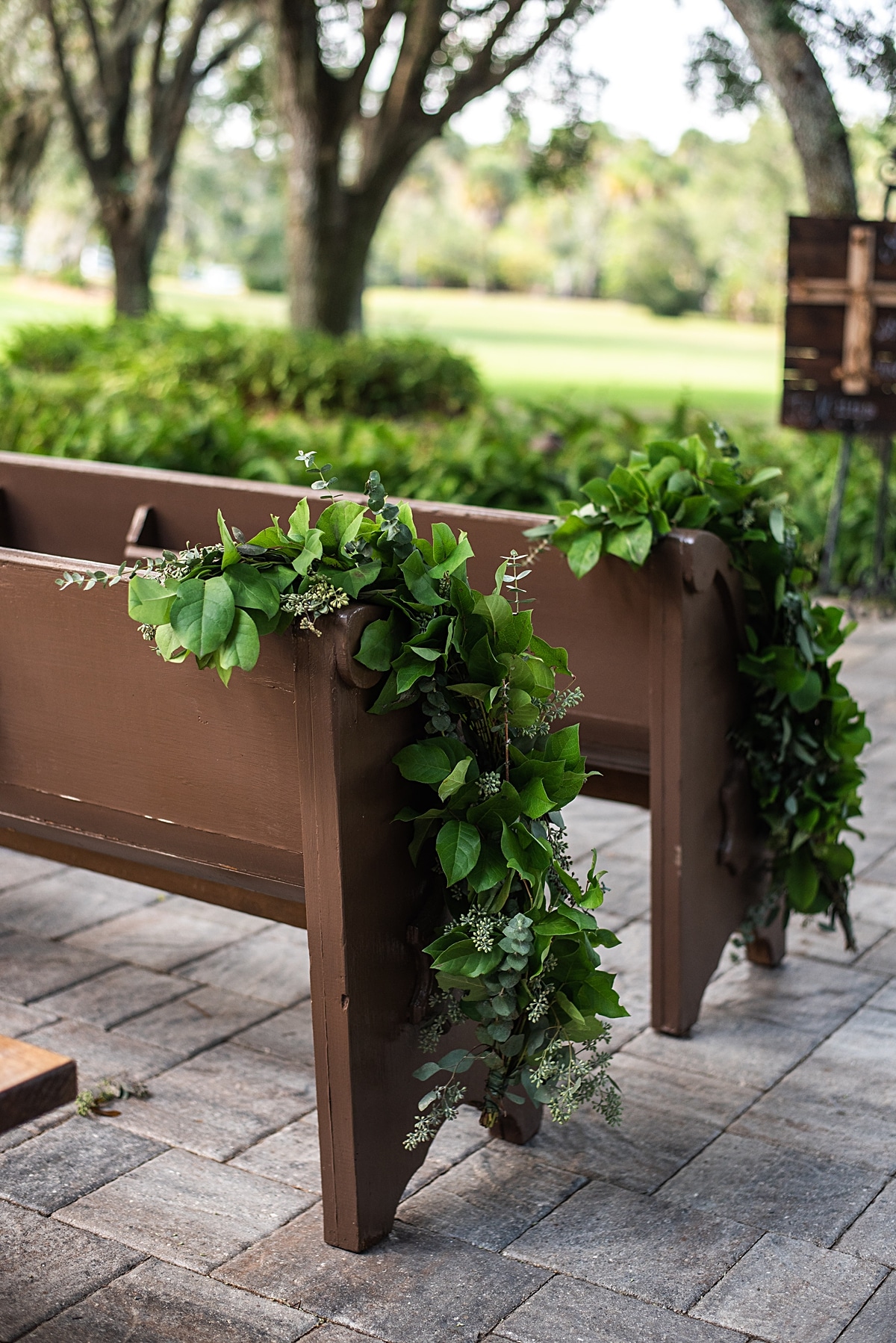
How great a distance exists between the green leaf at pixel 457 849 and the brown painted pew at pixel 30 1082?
24.5 inches

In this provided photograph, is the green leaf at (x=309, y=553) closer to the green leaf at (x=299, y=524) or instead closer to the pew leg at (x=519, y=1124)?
the green leaf at (x=299, y=524)

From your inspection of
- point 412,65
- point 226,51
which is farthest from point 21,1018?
point 226,51

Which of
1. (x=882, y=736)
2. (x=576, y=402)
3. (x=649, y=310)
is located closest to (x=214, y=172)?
(x=649, y=310)

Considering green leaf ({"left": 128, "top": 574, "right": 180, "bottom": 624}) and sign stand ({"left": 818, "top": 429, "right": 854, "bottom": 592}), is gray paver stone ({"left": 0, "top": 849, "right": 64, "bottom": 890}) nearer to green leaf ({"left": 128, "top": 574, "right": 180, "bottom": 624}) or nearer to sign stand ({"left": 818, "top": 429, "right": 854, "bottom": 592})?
green leaf ({"left": 128, "top": 574, "right": 180, "bottom": 624})

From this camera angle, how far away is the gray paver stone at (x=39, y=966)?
3.19 metres

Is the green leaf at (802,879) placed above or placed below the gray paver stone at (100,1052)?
above

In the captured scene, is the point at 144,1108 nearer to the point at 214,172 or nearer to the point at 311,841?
the point at 311,841

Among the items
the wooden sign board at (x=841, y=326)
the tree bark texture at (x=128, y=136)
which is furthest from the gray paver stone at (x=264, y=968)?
the tree bark texture at (x=128, y=136)

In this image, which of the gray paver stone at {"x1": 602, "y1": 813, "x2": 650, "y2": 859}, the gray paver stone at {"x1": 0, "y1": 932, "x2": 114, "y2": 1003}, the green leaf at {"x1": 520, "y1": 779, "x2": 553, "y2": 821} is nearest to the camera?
the green leaf at {"x1": 520, "y1": 779, "x2": 553, "y2": 821}

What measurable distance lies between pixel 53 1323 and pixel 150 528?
7.00ft

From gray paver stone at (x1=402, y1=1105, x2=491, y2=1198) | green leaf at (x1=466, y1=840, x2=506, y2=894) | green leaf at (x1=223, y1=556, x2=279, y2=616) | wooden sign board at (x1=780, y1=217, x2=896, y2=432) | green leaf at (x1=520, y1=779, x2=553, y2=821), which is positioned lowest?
gray paver stone at (x1=402, y1=1105, x2=491, y2=1198)

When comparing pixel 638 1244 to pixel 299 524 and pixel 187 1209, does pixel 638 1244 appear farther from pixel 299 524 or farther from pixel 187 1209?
pixel 299 524

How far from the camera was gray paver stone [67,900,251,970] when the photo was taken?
339 centimetres

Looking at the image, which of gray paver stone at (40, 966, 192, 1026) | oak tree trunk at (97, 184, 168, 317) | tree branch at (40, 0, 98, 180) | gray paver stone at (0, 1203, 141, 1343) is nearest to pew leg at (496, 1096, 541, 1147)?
gray paver stone at (0, 1203, 141, 1343)
